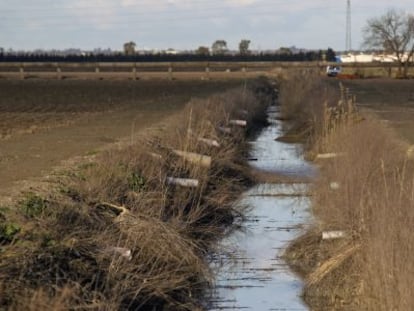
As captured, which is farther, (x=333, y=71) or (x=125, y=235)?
(x=333, y=71)

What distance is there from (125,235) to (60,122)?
2197cm

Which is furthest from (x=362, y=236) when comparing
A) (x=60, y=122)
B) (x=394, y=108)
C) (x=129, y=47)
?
(x=129, y=47)

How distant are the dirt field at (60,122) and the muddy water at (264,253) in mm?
3363

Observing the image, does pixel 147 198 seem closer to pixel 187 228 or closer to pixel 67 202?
pixel 187 228

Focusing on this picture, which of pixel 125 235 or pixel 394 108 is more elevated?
pixel 125 235

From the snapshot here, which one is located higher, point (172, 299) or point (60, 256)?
point (60, 256)

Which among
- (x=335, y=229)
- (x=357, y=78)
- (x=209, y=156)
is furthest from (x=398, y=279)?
(x=357, y=78)

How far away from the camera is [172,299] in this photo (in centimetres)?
1104

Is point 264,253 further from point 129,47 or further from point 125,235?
point 129,47

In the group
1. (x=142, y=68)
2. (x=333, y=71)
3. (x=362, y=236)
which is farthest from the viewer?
(x=142, y=68)

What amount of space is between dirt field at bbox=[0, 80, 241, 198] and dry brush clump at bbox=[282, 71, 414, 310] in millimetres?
4463

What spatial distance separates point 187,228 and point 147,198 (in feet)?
2.90

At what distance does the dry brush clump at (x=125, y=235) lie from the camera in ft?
30.1

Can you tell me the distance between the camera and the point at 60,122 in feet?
109
